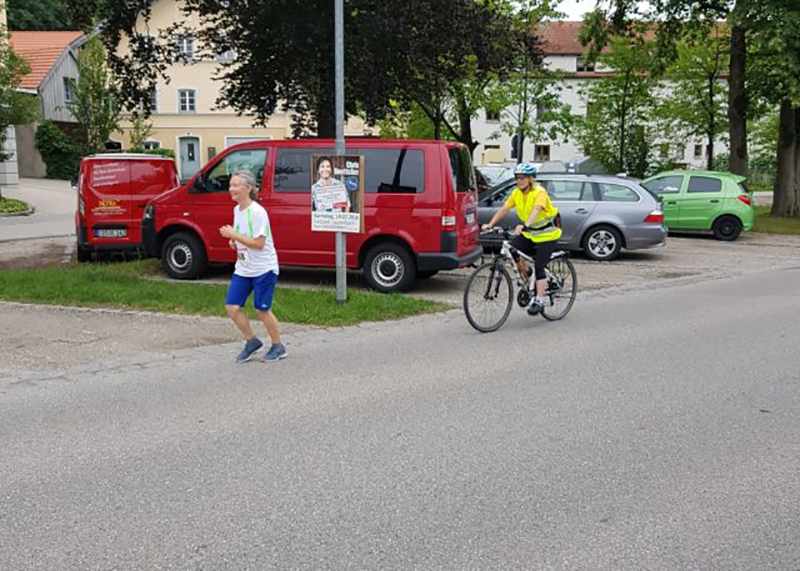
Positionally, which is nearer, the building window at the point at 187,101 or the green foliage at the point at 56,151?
the green foliage at the point at 56,151

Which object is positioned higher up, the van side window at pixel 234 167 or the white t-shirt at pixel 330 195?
the van side window at pixel 234 167

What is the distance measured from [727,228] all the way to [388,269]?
11.6 meters

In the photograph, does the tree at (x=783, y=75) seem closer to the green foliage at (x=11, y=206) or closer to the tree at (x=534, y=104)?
the tree at (x=534, y=104)

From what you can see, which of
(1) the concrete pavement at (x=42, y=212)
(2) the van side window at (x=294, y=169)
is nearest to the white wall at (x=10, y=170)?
(1) the concrete pavement at (x=42, y=212)

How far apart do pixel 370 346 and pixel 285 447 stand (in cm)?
Answer: 301

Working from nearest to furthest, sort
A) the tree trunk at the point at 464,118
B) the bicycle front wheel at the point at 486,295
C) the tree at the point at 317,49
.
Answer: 1. the bicycle front wheel at the point at 486,295
2. the tree at the point at 317,49
3. the tree trunk at the point at 464,118

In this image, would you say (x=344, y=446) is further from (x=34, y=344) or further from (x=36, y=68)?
(x=36, y=68)

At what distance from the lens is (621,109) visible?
33719 millimetres

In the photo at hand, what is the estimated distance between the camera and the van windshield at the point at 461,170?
1100 cm

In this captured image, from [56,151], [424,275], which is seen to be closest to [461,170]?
[424,275]

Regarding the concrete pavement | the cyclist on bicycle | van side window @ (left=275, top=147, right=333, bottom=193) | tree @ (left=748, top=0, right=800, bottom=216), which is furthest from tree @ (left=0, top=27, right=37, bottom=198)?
tree @ (left=748, top=0, right=800, bottom=216)

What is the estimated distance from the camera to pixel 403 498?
4.23 m

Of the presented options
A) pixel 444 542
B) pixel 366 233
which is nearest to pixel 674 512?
pixel 444 542

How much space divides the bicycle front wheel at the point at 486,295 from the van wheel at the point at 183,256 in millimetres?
5011
